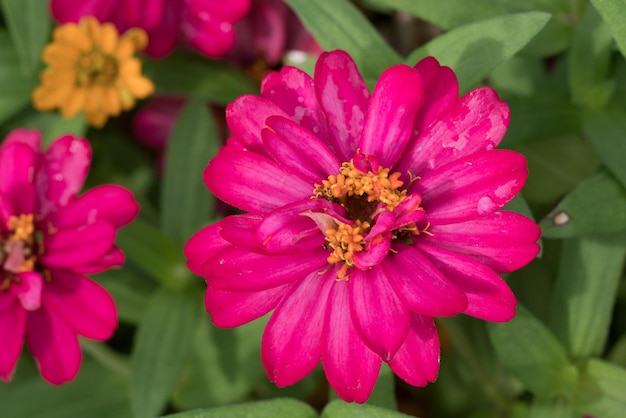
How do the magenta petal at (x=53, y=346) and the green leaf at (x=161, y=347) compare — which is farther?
the green leaf at (x=161, y=347)

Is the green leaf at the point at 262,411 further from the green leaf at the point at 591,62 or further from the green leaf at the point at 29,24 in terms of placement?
the green leaf at the point at 29,24

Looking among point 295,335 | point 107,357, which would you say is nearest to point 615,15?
point 295,335

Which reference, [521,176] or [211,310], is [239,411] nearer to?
[211,310]

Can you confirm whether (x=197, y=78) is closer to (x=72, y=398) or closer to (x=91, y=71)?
(x=91, y=71)

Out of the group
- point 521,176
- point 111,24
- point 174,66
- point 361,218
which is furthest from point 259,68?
point 521,176

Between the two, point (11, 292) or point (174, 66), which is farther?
point (174, 66)

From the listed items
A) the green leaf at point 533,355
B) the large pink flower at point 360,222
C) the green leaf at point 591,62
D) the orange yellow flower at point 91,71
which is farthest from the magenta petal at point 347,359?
the orange yellow flower at point 91,71

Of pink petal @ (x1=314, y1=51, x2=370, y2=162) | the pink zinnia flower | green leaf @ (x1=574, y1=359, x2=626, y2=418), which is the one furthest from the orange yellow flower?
green leaf @ (x1=574, y1=359, x2=626, y2=418)
